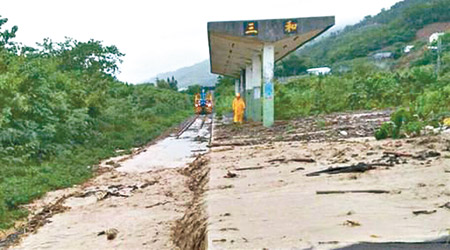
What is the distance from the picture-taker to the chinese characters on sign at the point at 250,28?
60.1 feet

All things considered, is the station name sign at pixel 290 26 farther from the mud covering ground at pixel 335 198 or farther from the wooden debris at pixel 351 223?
the wooden debris at pixel 351 223

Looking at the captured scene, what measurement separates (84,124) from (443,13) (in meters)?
66.8

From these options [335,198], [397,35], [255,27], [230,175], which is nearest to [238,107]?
[255,27]

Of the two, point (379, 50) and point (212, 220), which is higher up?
point (379, 50)

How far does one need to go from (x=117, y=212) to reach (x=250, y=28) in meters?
10.9

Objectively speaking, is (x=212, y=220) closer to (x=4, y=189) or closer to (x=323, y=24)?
(x=4, y=189)

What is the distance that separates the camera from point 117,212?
28.7 feet

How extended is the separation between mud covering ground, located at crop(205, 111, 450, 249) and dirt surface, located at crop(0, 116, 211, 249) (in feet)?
2.41

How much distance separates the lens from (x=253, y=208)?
5945mm

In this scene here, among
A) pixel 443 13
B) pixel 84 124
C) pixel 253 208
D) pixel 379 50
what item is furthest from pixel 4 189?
pixel 443 13

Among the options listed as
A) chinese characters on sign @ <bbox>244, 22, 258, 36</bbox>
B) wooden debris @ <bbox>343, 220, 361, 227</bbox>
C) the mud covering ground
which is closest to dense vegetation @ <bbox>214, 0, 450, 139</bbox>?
the mud covering ground

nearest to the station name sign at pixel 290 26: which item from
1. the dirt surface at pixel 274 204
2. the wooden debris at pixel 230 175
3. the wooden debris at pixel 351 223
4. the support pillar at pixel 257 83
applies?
the support pillar at pixel 257 83

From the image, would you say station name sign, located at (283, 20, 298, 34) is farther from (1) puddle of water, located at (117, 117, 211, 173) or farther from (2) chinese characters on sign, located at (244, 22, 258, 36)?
(1) puddle of water, located at (117, 117, 211, 173)

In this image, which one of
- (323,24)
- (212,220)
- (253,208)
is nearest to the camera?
(212,220)
